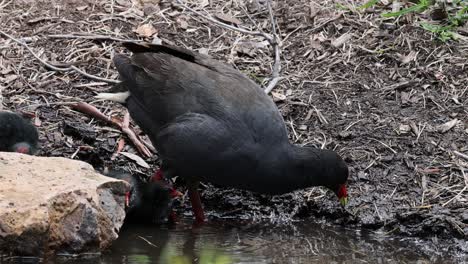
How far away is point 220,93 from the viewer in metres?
6.47

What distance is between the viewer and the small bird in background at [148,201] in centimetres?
666

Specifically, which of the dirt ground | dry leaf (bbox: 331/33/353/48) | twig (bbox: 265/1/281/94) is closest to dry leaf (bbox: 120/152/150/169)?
the dirt ground

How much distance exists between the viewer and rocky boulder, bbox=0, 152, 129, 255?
538 centimetres

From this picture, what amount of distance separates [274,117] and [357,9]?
2855 mm

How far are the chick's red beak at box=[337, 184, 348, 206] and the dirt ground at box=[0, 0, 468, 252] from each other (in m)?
0.18

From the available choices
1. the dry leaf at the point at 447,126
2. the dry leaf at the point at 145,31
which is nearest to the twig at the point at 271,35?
the dry leaf at the point at 145,31

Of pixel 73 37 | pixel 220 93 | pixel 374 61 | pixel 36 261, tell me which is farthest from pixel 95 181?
pixel 374 61

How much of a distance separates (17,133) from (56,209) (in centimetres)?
154

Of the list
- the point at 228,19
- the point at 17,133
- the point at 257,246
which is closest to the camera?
the point at 257,246

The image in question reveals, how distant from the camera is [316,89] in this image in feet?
26.5

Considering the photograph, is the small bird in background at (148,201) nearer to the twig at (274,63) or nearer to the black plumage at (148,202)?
the black plumage at (148,202)

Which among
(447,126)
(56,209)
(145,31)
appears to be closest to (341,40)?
(447,126)

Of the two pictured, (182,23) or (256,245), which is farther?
(182,23)

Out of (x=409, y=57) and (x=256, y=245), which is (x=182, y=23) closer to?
(x=409, y=57)
